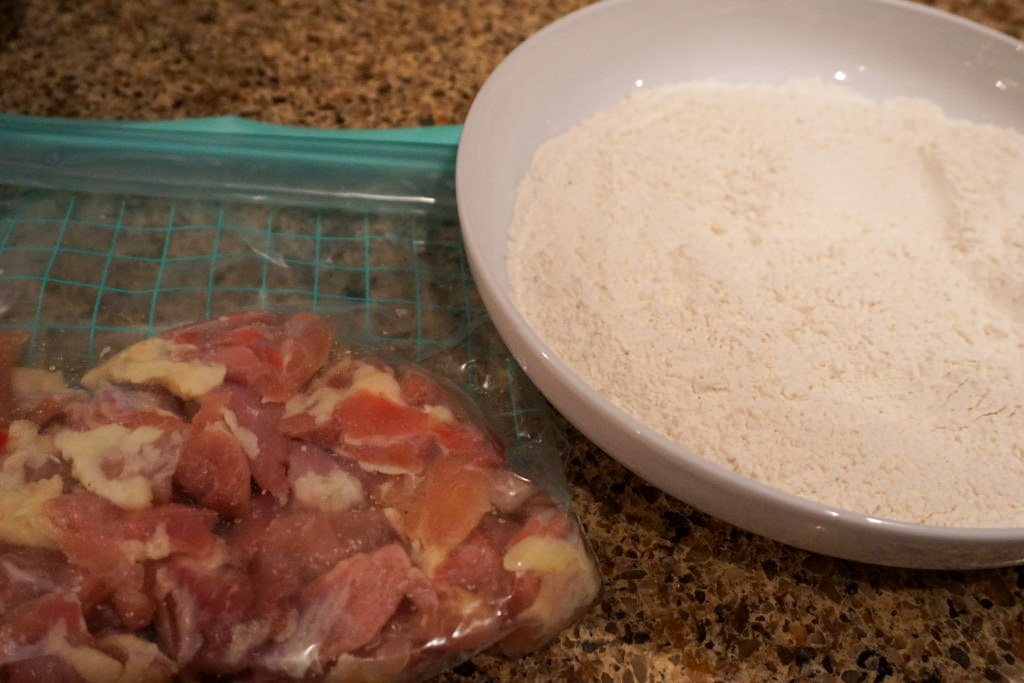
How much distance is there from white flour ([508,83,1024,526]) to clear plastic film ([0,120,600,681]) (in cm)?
12

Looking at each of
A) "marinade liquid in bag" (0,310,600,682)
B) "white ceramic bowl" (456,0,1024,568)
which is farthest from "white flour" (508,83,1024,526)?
"marinade liquid in bag" (0,310,600,682)

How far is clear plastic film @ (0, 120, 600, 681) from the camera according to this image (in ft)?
1.93

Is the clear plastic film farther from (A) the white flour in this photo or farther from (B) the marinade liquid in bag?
(A) the white flour

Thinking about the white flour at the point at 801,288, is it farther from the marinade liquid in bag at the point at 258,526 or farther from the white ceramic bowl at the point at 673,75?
the marinade liquid in bag at the point at 258,526

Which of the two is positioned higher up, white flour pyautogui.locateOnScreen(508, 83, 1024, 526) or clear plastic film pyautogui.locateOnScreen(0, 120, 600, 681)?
white flour pyautogui.locateOnScreen(508, 83, 1024, 526)

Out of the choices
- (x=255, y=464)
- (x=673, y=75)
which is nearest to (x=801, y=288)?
(x=673, y=75)

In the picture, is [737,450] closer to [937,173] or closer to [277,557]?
[277,557]

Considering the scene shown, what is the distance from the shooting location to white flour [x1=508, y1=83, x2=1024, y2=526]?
0.68 meters

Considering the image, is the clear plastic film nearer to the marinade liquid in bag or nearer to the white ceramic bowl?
the marinade liquid in bag

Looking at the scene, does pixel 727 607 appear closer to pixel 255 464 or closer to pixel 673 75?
pixel 255 464

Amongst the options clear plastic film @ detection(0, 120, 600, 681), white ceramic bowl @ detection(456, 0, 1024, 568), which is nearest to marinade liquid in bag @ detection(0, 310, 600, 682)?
clear plastic film @ detection(0, 120, 600, 681)

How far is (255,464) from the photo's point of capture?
66 centimetres

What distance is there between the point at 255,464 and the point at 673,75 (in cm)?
76

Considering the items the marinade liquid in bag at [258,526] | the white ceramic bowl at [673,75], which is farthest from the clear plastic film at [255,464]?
the white ceramic bowl at [673,75]
